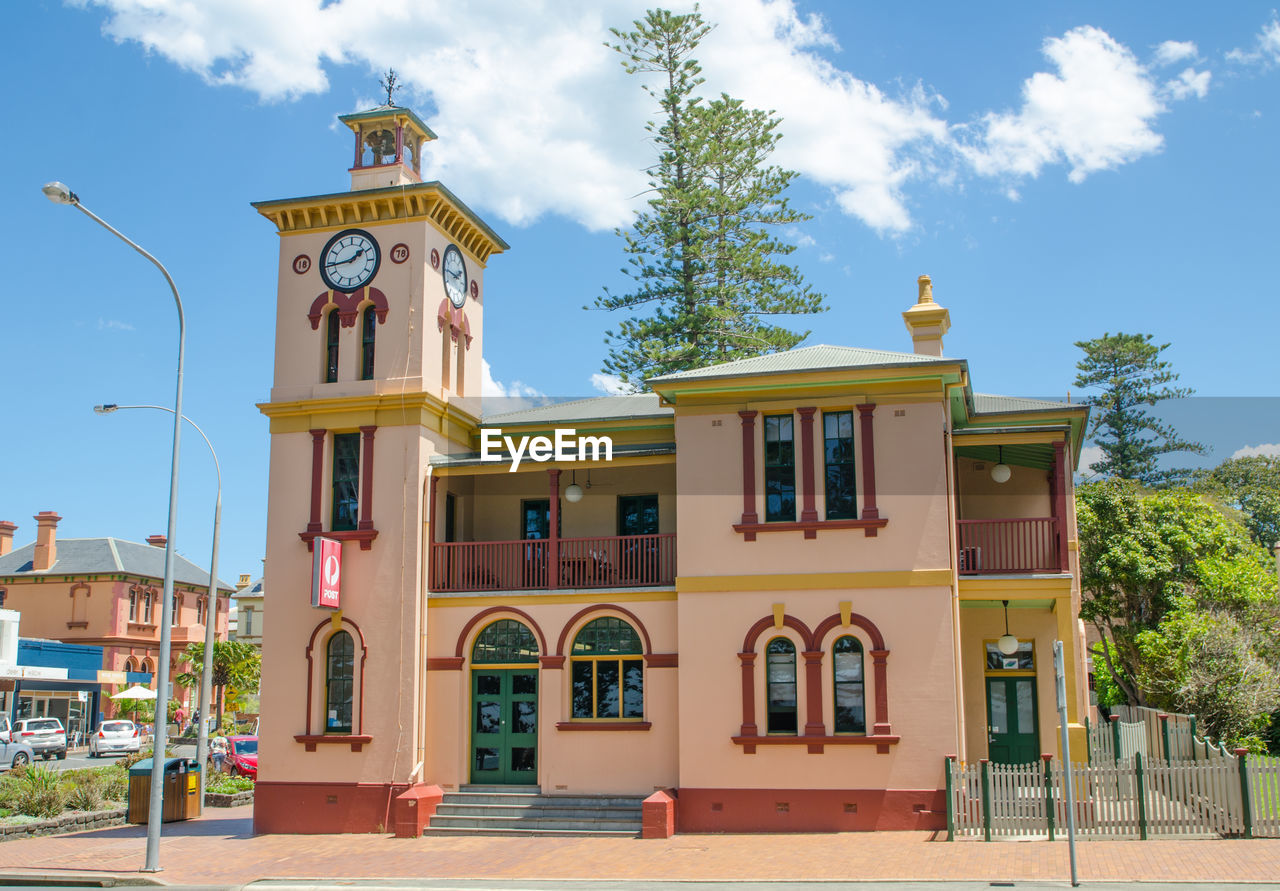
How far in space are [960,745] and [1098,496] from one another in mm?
16956

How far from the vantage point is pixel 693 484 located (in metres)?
20.6

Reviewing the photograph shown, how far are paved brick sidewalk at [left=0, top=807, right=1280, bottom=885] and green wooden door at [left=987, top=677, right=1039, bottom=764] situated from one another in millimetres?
4885

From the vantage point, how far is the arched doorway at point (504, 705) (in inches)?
838

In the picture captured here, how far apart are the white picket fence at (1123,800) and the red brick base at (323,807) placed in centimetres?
972

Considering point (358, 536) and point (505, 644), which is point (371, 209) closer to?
point (358, 536)

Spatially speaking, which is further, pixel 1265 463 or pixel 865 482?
pixel 1265 463

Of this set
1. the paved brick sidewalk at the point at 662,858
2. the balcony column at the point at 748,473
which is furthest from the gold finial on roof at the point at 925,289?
the paved brick sidewalk at the point at 662,858

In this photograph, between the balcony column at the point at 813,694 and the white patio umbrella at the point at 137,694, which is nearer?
the balcony column at the point at 813,694

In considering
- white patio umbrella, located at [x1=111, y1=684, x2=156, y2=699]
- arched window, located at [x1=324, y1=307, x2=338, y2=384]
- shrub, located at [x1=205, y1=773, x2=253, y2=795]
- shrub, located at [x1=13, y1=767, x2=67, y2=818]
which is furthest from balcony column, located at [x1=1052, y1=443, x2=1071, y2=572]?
white patio umbrella, located at [x1=111, y1=684, x2=156, y2=699]

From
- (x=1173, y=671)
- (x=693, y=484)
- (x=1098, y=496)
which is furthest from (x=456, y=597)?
(x=1098, y=496)

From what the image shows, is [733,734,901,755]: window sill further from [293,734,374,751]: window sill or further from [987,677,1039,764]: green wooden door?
[293,734,374,751]: window sill

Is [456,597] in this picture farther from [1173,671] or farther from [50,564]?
[50,564]

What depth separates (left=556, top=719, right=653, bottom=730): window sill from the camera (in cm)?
2050

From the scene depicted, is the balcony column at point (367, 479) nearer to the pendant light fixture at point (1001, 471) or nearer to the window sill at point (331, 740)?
the window sill at point (331, 740)
